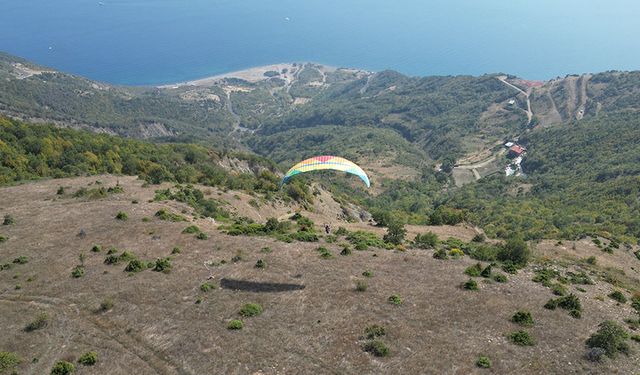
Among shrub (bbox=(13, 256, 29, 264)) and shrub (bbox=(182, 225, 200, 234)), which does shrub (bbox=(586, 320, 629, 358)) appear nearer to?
shrub (bbox=(182, 225, 200, 234))

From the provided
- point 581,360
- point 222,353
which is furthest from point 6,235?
point 581,360

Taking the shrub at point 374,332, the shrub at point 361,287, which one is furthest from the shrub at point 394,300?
the shrub at point 374,332

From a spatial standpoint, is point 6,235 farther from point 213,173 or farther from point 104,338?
point 213,173

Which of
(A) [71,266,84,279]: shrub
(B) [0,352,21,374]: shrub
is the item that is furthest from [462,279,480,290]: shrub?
(A) [71,266,84,279]: shrub

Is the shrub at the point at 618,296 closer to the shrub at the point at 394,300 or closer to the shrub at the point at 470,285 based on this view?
the shrub at the point at 470,285

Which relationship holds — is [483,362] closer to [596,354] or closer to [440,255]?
[596,354]
